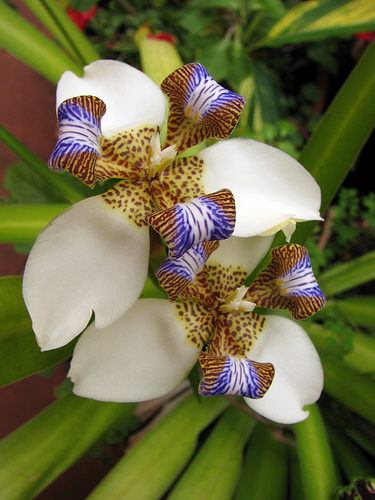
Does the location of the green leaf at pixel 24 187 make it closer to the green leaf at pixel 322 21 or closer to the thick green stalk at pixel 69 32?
the thick green stalk at pixel 69 32

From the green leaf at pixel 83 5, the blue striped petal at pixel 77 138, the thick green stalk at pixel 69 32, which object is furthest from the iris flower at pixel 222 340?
the green leaf at pixel 83 5

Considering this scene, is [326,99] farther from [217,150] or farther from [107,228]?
[107,228]

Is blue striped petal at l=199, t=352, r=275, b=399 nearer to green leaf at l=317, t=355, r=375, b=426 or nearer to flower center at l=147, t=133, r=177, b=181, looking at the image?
flower center at l=147, t=133, r=177, b=181

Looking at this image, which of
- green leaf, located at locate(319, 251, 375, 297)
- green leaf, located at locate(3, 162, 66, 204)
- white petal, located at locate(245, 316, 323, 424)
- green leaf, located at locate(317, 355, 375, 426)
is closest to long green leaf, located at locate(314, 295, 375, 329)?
green leaf, located at locate(319, 251, 375, 297)

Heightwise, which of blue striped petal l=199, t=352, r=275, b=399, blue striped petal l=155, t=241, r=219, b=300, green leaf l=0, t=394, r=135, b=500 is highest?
blue striped petal l=155, t=241, r=219, b=300

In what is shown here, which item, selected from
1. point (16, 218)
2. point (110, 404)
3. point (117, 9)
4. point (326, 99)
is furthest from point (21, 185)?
point (326, 99)

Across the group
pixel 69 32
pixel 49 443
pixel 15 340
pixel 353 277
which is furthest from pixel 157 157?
pixel 353 277
